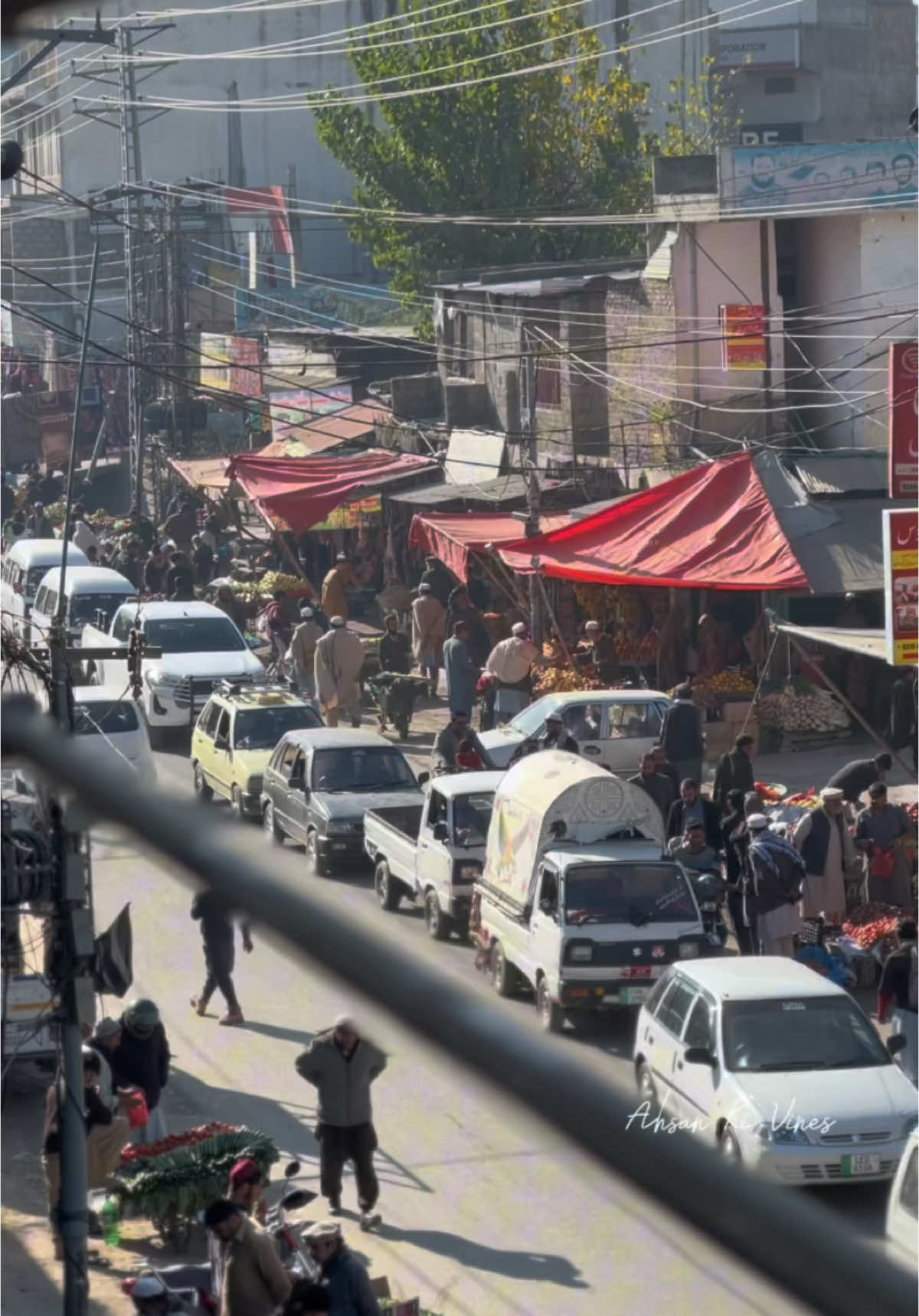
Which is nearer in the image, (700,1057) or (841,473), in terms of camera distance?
(700,1057)

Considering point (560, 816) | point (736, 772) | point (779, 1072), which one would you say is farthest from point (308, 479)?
point (779, 1072)

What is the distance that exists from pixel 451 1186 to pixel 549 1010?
2362 mm

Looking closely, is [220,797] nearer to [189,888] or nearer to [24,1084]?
[24,1084]

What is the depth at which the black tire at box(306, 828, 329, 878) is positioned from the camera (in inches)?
656

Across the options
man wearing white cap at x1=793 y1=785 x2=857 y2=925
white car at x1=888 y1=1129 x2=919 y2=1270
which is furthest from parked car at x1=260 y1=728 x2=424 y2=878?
white car at x1=888 y1=1129 x2=919 y2=1270

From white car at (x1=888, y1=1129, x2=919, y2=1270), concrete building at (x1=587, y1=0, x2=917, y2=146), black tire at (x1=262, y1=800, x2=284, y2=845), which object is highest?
concrete building at (x1=587, y1=0, x2=917, y2=146)

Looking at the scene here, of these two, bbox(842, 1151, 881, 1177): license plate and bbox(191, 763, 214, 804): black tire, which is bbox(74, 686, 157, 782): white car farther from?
bbox(842, 1151, 881, 1177): license plate

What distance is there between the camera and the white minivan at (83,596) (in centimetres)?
2617

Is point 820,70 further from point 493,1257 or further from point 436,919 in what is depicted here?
point 493,1257

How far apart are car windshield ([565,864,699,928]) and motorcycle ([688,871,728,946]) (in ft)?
1.06

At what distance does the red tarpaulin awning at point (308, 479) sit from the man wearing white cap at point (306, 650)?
410cm

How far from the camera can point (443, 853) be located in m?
14.6

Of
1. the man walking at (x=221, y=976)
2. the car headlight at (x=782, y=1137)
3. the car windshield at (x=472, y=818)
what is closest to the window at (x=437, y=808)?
the car windshield at (x=472, y=818)

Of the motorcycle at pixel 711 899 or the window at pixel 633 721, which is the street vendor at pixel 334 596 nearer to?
the window at pixel 633 721
